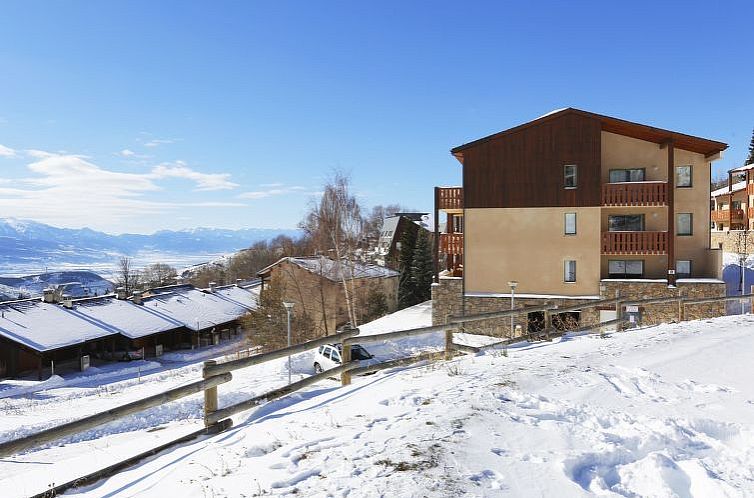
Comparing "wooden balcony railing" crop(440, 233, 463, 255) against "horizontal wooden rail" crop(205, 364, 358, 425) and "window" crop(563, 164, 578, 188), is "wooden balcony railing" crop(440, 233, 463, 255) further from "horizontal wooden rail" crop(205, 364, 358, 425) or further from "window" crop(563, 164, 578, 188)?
"horizontal wooden rail" crop(205, 364, 358, 425)

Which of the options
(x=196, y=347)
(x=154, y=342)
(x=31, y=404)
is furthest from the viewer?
(x=196, y=347)

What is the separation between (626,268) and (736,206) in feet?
128

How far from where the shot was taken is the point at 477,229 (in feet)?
81.9

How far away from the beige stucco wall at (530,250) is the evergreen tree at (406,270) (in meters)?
21.5

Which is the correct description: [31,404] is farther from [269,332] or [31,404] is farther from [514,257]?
[514,257]

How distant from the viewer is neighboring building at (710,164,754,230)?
45969mm

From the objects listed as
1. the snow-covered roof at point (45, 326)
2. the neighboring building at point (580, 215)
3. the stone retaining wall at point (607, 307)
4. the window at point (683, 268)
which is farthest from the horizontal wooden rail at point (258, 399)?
the snow-covered roof at point (45, 326)

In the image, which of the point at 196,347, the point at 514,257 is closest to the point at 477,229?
the point at 514,257

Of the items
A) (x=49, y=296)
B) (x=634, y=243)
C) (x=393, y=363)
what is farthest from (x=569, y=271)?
(x=49, y=296)

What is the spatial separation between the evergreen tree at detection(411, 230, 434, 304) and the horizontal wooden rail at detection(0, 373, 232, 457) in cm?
4072

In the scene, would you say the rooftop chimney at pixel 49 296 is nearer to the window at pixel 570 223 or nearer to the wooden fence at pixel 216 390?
the wooden fence at pixel 216 390

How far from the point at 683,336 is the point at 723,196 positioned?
176ft

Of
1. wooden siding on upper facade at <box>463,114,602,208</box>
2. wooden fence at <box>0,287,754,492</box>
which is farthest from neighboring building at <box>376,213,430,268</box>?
wooden fence at <box>0,287,754,492</box>

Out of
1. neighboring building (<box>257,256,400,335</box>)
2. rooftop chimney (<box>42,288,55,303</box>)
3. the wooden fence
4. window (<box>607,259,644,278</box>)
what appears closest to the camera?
the wooden fence
